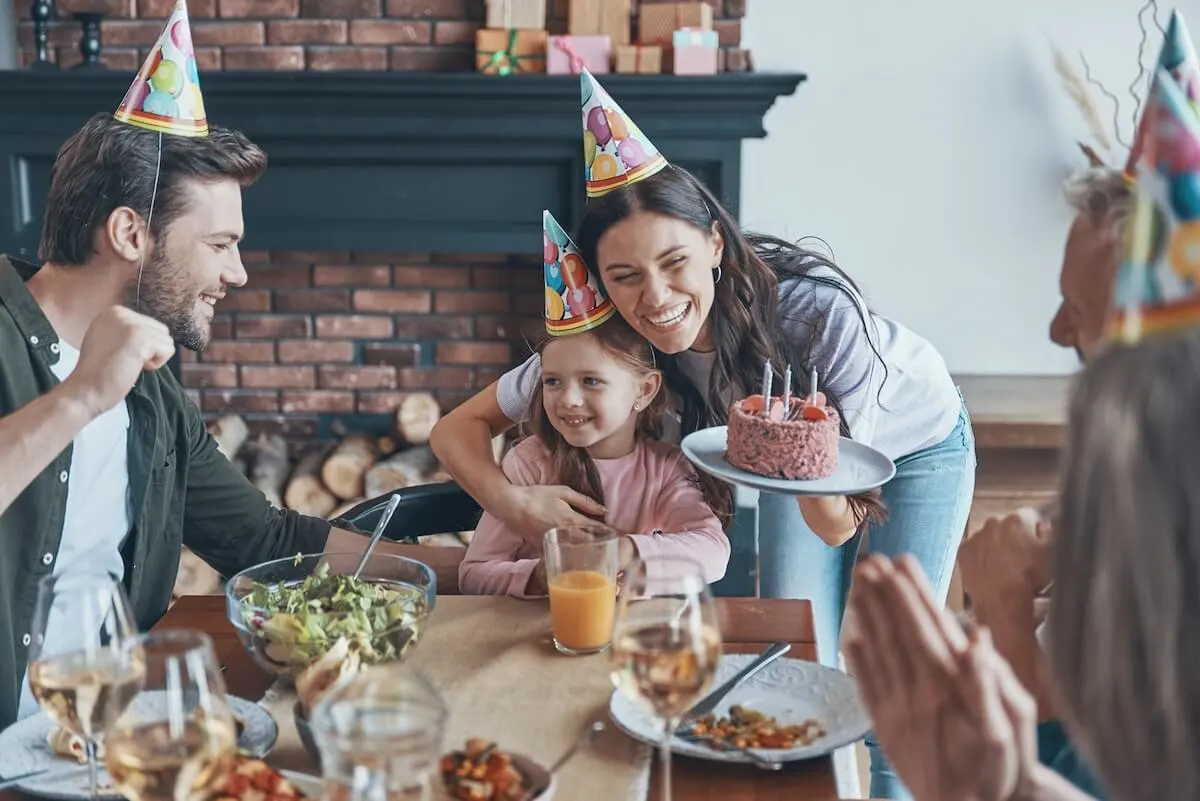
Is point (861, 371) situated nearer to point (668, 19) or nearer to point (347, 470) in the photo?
point (668, 19)

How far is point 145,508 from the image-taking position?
1.85 metres

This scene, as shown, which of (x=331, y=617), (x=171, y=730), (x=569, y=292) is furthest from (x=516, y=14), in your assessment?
(x=171, y=730)

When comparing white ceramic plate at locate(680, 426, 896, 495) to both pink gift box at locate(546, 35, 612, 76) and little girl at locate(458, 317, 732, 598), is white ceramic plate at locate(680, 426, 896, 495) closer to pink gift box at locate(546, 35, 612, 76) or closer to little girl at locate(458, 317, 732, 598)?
little girl at locate(458, 317, 732, 598)

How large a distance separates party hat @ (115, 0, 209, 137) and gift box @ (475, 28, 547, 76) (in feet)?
4.99

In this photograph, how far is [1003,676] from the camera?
885 mm

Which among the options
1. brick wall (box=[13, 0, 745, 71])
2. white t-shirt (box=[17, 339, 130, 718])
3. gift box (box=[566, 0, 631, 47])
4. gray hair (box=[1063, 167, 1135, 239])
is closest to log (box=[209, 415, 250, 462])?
brick wall (box=[13, 0, 745, 71])

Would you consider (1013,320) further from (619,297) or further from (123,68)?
(123,68)

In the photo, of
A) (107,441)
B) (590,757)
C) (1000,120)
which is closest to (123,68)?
(107,441)

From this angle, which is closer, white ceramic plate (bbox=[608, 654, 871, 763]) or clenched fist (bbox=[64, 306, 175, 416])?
→ white ceramic plate (bbox=[608, 654, 871, 763])

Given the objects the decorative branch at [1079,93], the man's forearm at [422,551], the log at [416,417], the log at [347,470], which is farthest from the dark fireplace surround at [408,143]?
the man's forearm at [422,551]

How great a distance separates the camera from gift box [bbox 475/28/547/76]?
11.1ft

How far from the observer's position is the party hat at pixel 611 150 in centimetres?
197

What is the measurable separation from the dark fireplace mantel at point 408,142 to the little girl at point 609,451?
55.6 inches

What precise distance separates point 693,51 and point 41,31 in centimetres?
175
